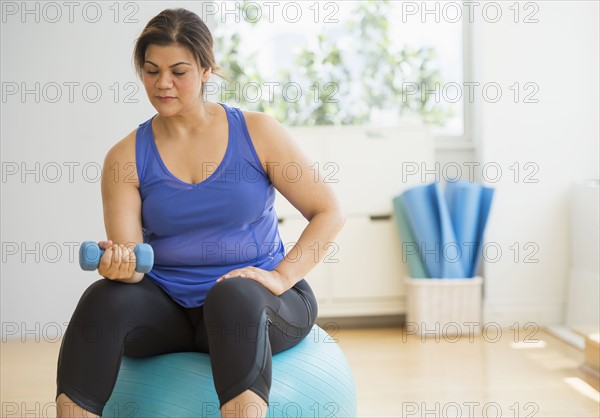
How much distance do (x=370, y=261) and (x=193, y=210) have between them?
2077mm

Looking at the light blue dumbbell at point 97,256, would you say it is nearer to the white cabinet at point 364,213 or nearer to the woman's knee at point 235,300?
the woman's knee at point 235,300

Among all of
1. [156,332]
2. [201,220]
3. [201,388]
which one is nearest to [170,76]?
[201,220]

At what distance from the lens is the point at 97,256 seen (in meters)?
1.45

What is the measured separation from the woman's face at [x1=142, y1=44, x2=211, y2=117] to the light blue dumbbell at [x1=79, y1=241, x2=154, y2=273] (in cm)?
31

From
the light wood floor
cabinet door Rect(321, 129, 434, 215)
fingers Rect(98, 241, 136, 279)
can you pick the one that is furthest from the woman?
cabinet door Rect(321, 129, 434, 215)

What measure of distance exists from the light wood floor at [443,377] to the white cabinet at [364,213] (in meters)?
0.18

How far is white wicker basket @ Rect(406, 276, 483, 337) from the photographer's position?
3.49 meters

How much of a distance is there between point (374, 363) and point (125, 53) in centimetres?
160

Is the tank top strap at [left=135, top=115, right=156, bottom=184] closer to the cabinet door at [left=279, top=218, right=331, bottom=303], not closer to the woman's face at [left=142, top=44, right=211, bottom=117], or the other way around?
the woman's face at [left=142, top=44, right=211, bottom=117]

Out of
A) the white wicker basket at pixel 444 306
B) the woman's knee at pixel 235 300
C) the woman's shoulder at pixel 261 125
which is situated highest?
the woman's shoulder at pixel 261 125

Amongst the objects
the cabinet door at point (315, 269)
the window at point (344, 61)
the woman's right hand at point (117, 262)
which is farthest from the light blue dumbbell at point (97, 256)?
the window at point (344, 61)

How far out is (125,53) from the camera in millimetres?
3359

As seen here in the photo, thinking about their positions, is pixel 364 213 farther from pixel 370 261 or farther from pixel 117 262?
pixel 117 262

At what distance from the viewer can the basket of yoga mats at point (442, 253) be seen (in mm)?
3475
